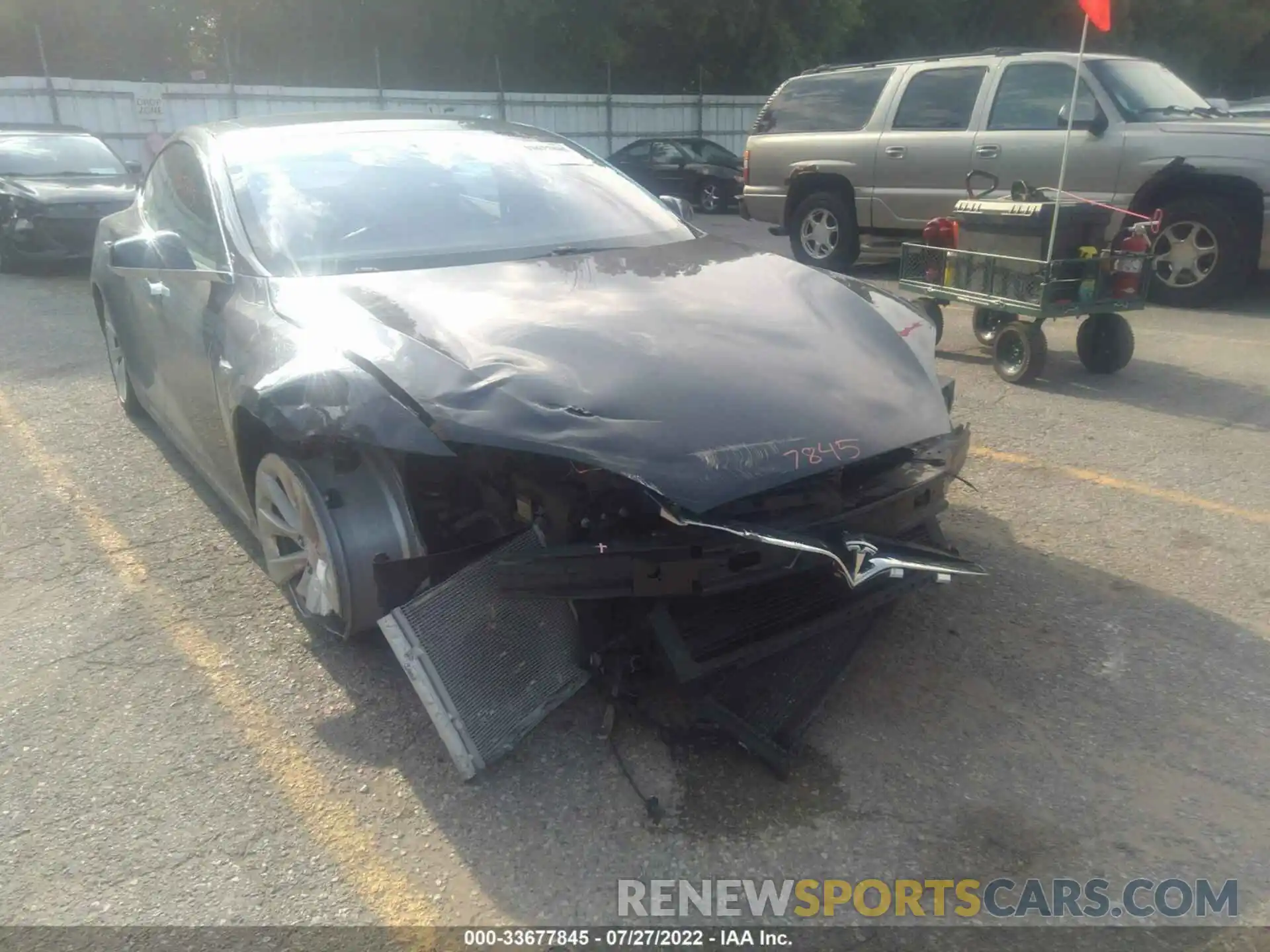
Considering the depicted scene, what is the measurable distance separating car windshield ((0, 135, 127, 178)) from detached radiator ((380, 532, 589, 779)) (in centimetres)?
1080

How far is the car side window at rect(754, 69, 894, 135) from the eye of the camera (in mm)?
10078

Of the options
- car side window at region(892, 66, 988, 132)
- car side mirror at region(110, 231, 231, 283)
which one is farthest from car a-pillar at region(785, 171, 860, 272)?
car side mirror at region(110, 231, 231, 283)

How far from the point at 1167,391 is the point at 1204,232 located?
3.03 m

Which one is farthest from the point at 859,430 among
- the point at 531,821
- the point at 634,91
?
the point at 634,91

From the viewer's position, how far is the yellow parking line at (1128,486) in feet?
14.0

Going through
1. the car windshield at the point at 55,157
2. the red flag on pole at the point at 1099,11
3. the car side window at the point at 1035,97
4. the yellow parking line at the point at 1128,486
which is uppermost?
the red flag on pole at the point at 1099,11

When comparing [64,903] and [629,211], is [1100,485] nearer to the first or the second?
[629,211]

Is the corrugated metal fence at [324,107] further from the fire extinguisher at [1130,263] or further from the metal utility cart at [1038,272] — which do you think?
the fire extinguisher at [1130,263]

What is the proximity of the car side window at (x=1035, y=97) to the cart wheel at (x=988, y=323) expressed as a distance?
8.56ft

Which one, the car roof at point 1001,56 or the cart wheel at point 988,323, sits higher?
the car roof at point 1001,56

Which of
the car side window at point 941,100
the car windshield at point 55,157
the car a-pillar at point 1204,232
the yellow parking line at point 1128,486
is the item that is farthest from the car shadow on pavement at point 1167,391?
the car windshield at point 55,157

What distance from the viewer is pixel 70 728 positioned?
2990mm

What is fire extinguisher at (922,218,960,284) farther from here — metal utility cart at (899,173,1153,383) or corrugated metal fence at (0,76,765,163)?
corrugated metal fence at (0,76,765,163)

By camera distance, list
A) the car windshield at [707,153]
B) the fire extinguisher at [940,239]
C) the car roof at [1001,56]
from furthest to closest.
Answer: the car windshield at [707,153] < the car roof at [1001,56] < the fire extinguisher at [940,239]
